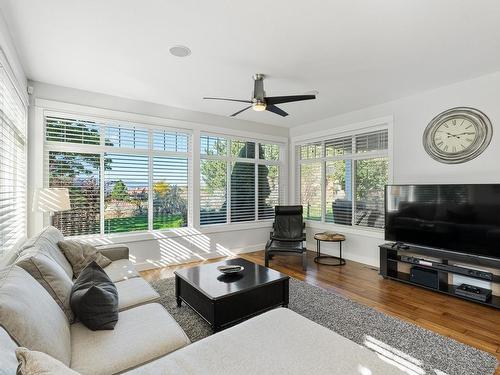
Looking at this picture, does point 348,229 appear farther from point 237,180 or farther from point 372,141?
point 237,180

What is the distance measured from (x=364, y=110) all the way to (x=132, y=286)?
462 centimetres

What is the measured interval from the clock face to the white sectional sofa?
3.53 meters

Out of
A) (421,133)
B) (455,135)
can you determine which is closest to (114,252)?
(421,133)

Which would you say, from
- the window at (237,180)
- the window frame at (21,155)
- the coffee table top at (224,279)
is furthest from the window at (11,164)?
the window at (237,180)

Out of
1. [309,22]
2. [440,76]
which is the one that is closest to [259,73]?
[309,22]

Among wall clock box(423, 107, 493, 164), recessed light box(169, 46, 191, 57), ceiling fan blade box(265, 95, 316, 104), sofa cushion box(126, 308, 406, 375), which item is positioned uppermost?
recessed light box(169, 46, 191, 57)

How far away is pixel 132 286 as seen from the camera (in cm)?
244

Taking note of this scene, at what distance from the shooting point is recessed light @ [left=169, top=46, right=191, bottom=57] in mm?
2842

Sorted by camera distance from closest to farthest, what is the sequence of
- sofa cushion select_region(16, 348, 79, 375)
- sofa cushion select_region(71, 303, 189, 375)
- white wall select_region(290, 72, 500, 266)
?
sofa cushion select_region(16, 348, 79, 375) < sofa cushion select_region(71, 303, 189, 375) < white wall select_region(290, 72, 500, 266)

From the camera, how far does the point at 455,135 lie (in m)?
3.77

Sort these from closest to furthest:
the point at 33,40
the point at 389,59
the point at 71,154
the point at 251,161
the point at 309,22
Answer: the point at 309,22, the point at 33,40, the point at 389,59, the point at 71,154, the point at 251,161

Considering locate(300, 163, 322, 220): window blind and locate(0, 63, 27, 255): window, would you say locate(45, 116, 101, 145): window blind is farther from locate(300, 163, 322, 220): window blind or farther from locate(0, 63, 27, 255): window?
locate(300, 163, 322, 220): window blind

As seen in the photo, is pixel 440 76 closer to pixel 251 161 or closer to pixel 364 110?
pixel 364 110

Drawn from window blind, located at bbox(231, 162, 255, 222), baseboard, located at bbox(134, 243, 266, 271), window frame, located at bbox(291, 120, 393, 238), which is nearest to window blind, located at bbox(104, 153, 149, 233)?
baseboard, located at bbox(134, 243, 266, 271)
